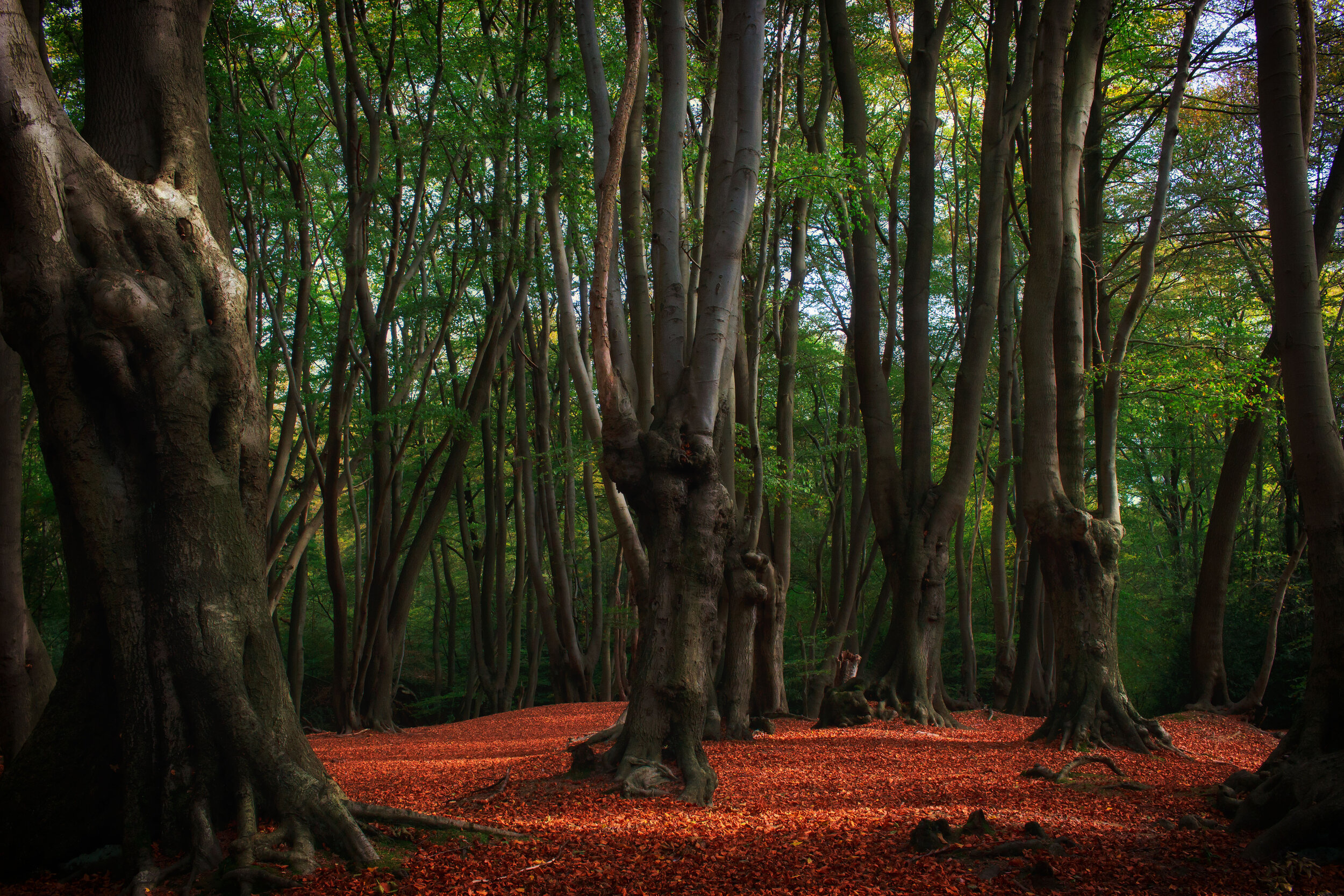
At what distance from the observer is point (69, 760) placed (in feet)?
11.0

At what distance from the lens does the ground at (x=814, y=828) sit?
305 cm

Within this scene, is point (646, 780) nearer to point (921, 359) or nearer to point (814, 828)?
point (814, 828)

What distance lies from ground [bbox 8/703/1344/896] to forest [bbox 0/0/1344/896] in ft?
0.59

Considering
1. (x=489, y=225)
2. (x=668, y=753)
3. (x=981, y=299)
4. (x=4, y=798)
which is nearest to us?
(x=4, y=798)

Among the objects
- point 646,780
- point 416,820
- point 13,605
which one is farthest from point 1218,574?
point 13,605

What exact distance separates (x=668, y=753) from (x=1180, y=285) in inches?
589

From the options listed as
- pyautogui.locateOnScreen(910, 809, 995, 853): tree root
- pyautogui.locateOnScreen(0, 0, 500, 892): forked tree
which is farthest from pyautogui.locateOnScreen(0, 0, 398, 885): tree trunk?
pyautogui.locateOnScreen(910, 809, 995, 853): tree root

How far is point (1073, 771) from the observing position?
565 cm

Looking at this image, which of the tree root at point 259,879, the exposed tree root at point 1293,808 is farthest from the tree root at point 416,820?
the exposed tree root at point 1293,808

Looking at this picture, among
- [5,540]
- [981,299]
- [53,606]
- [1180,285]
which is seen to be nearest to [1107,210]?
[1180,285]

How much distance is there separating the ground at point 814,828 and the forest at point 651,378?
0.59 feet

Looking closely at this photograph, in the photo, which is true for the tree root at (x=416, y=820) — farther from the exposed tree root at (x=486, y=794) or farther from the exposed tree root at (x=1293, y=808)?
the exposed tree root at (x=1293, y=808)

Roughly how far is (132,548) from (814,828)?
3.28 m

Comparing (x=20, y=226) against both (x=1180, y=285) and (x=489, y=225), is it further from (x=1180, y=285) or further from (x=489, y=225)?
(x=1180, y=285)
